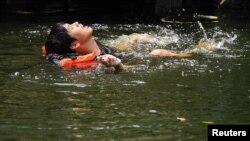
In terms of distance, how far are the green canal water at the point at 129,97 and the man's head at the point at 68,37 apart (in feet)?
0.98

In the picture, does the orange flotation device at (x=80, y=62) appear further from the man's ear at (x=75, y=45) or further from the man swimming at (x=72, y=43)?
the man's ear at (x=75, y=45)

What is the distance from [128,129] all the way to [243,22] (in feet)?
27.2

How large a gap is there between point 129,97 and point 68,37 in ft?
6.65

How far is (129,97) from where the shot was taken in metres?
4.93

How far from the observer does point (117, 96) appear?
4973 millimetres

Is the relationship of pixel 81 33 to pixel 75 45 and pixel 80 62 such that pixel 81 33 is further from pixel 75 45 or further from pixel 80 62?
pixel 80 62

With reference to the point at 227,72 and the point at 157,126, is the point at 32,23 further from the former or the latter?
the point at 157,126

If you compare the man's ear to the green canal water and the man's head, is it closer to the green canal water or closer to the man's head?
the man's head

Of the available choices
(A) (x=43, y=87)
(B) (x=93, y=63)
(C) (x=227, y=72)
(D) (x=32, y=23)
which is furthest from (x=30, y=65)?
(D) (x=32, y=23)

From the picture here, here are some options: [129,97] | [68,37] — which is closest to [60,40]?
[68,37]

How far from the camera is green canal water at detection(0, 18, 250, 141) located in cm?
393

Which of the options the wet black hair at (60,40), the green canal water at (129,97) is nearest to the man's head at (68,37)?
the wet black hair at (60,40)

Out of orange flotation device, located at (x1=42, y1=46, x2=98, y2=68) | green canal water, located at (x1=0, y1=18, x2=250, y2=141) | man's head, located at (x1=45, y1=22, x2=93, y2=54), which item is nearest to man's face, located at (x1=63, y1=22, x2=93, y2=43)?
man's head, located at (x1=45, y1=22, x2=93, y2=54)

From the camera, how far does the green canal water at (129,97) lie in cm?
393
